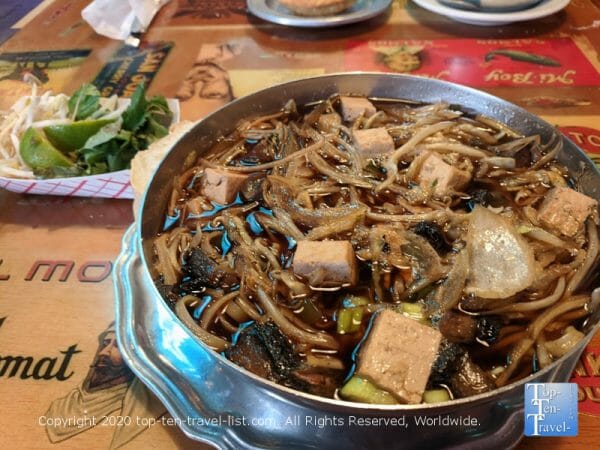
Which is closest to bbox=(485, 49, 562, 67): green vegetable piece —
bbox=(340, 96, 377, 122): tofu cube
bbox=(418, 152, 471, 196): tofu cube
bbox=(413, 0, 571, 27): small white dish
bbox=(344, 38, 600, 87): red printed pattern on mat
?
bbox=(344, 38, 600, 87): red printed pattern on mat

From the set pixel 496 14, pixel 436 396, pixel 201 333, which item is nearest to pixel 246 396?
pixel 201 333

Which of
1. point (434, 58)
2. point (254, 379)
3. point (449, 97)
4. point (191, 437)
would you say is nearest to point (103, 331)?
point (191, 437)

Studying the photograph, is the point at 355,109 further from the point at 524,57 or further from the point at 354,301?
the point at 524,57

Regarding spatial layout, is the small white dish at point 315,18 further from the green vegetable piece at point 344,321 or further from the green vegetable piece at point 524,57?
the green vegetable piece at point 344,321

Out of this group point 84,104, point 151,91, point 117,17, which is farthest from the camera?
point 117,17

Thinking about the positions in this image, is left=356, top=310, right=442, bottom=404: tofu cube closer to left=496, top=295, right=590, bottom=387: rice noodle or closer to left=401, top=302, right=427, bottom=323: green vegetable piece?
left=401, top=302, right=427, bottom=323: green vegetable piece

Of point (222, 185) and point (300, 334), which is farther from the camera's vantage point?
point (222, 185)
